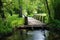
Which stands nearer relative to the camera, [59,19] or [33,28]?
[59,19]

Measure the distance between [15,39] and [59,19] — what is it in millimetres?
6162

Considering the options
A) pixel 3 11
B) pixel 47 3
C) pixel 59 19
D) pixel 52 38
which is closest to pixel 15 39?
pixel 52 38

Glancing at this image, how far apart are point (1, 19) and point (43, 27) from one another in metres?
5.39

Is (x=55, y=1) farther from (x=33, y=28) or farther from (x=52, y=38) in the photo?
(x=52, y=38)

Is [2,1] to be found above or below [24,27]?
above

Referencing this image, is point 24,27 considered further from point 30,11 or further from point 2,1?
point 30,11

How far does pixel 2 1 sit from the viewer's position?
1928cm

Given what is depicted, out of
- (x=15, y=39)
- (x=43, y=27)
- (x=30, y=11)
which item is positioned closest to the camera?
(x=15, y=39)

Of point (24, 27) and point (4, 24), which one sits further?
point (24, 27)

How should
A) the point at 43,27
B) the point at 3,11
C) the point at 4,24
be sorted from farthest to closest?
the point at 43,27
the point at 3,11
the point at 4,24

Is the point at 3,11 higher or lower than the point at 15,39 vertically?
higher

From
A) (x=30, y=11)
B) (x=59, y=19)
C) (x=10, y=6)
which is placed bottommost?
(x=30, y=11)

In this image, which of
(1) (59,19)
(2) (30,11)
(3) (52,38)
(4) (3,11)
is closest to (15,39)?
(3) (52,38)

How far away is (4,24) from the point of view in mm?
17297
